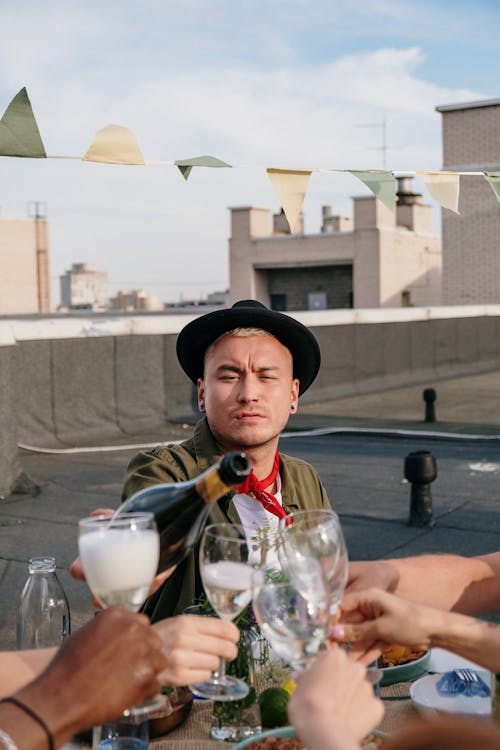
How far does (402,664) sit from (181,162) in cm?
354

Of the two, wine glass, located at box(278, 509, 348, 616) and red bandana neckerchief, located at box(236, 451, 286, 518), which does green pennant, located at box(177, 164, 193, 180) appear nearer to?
red bandana neckerchief, located at box(236, 451, 286, 518)

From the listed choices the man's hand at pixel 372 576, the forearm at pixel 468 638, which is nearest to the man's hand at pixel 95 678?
the forearm at pixel 468 638

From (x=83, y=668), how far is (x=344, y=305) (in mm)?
58826

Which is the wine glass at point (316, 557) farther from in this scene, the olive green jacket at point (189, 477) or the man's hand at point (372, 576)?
the olive green jacket at point (189, 477)

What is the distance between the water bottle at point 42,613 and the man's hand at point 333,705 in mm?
1699

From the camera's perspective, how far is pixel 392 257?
5894 centimetres

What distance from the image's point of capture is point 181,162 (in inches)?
219

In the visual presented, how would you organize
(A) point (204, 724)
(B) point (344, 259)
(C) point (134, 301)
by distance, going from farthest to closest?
(C) point (134, 301)
(B) point (344, 259)
(A) point (204, 724)

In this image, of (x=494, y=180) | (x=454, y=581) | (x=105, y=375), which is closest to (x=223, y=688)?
(x=454, y=581)

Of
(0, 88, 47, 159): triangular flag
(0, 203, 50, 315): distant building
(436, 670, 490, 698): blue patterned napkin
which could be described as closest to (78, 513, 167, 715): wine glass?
(436, 670, 490, 698): blue patterned napkin

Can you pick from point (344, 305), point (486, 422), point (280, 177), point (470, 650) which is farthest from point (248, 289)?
point (470, 650)

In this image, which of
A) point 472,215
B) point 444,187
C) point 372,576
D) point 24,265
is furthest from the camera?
point 24,265

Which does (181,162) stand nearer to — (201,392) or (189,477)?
(201,392)

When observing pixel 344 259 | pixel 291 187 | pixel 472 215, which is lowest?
pixel 291 187
